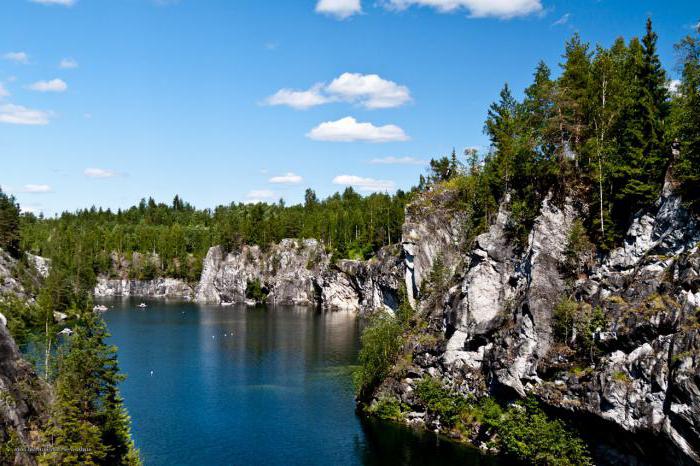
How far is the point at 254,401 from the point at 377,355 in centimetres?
1610

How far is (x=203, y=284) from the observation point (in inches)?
7008

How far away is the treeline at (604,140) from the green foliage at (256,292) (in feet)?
340

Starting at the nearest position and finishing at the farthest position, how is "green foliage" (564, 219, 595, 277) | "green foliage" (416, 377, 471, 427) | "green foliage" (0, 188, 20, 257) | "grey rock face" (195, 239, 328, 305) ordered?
"green foliage" (564, 219, 595, 277) < "green foliage" (416, 377, 471, 427) < "green foliage" (0, 188, 20, 257) < "grey rock face" (195, 239, 328, 305)

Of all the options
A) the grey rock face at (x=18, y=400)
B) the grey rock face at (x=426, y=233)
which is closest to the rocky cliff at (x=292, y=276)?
the grey rock face at (x=426, y=233)

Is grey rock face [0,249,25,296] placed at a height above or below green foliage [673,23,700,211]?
below

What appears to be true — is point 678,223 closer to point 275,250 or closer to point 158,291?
point 275,250

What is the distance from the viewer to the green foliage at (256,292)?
168 meters

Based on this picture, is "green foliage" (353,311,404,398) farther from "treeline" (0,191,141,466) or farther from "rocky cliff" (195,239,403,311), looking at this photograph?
"rocky cliff" (195,239,403,311)

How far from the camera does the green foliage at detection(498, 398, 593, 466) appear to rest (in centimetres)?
4500

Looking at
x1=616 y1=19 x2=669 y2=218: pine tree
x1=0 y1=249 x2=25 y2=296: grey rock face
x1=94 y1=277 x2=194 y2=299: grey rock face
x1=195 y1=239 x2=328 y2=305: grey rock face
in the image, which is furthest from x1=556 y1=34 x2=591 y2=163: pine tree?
x1=94 y1=277 x2=194 y2=299: grey rock face

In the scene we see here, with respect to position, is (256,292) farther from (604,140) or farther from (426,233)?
(604,140)

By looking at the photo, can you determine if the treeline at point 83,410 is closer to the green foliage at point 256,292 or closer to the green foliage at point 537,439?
the green foliage at point 537,439

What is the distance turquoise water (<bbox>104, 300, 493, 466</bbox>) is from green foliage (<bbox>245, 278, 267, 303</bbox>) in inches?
1968

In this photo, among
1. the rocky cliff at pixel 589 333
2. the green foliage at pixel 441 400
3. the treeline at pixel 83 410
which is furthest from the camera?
the green foliage at pixel 441 400
